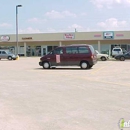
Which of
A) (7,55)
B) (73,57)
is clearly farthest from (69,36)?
(73,57)

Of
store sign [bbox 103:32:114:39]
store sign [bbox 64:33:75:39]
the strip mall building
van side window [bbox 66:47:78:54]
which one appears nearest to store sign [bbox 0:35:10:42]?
the strip mall building

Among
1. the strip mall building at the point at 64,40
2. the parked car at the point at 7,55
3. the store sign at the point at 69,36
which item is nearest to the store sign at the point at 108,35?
the strip mall building at the point at 64,40

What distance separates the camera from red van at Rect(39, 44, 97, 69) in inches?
782

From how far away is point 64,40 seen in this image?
5319cm

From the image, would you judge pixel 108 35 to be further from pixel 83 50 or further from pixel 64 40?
pixel 83 50

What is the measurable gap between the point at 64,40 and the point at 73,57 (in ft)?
109

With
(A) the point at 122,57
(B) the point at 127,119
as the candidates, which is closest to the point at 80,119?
(B) the point at 127,119

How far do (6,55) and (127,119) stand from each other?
1433 inches

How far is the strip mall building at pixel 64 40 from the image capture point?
167 feet

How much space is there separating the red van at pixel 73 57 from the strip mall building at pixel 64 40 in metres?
31.2

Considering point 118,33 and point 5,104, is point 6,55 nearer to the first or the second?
point 118,33

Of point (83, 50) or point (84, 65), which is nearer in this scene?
point (84, 65)

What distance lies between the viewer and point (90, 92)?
932cm

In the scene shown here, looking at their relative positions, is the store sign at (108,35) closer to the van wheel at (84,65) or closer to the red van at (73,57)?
the red van at (73,57)
